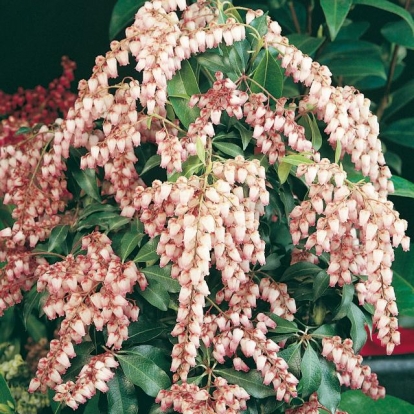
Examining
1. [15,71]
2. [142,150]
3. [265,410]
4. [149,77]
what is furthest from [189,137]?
[15,71]

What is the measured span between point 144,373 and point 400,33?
118 centimetres

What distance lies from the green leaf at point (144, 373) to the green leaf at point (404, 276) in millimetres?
738

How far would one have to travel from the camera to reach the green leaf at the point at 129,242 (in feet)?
3.82

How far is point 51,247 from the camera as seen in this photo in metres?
1.29

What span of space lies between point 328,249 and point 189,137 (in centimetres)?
29

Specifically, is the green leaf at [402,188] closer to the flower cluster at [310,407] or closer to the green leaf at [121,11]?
the flower cluster at [310,407]

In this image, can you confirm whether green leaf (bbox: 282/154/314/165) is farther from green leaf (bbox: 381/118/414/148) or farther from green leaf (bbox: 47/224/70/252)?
green leaf (bbox: 381/118/414/148)

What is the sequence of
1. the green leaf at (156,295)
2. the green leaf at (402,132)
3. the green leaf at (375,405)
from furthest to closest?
the green leaf at (402,132)
the green leaf at (375,405)
the green leaf at (156,295)

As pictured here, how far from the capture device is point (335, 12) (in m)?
1.59

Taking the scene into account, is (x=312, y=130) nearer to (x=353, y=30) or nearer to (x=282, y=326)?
(x=282, y=326)

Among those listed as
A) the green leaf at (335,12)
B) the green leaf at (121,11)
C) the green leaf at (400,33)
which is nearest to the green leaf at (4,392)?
Answer: the green leaf at (121,11)

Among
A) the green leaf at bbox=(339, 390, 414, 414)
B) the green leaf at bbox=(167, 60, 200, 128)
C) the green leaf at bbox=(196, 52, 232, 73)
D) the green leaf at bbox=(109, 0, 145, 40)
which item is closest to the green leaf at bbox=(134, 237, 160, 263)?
the green leaf at bbox=(167, 60, 200, 128)

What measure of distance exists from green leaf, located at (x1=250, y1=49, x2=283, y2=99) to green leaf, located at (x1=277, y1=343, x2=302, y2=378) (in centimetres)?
44

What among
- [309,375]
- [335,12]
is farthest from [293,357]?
[335,12]
